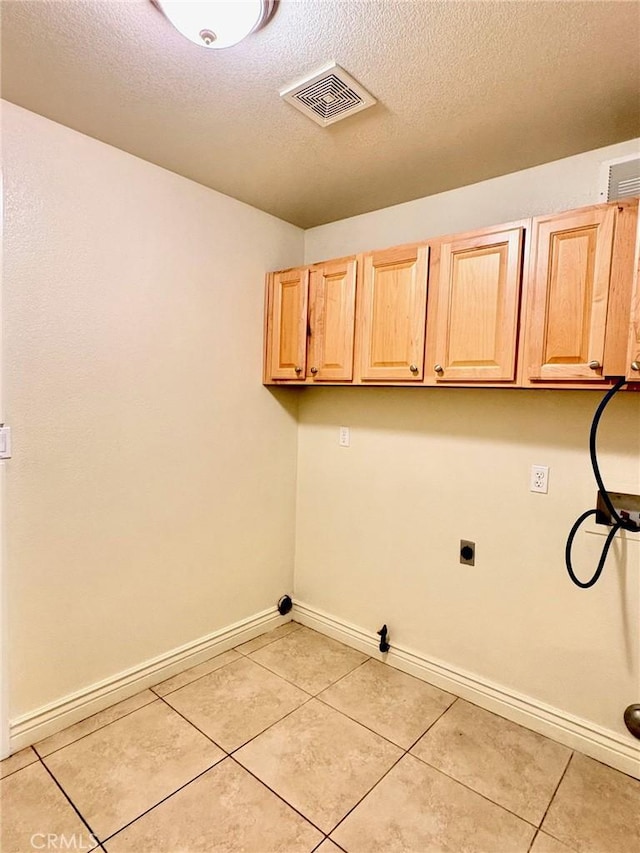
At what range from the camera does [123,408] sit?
7.08 ft

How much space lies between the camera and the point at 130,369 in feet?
7.13

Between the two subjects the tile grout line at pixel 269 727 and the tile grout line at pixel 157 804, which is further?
the tile grout line at pixel 269 727

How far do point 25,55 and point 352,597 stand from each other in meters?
2.85

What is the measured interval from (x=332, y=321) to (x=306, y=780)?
205 centimetres

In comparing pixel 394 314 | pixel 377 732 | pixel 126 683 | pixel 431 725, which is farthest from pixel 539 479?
pixel 126 683

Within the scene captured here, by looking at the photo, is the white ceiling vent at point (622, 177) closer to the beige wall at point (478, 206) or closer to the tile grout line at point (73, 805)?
the beige wall at point (478, 206)

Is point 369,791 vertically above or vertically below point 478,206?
below

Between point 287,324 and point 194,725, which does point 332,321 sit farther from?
point 194,725

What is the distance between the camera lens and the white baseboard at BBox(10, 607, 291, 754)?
191 centimetres

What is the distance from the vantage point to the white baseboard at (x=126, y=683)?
6.26 ft

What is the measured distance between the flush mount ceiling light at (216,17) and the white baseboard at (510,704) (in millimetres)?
2761

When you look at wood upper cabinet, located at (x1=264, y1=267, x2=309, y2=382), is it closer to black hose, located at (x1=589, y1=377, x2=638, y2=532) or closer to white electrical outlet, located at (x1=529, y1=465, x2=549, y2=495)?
white electrical outlet, located at (x1=529, y1=465, x2=549, y2=495)

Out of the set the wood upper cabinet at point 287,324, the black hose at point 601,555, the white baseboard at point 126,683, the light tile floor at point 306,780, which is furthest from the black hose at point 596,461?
the white baseboard at point 126,683

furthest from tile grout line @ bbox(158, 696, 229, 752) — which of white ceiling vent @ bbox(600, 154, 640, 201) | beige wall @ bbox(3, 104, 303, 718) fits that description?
white ceiling vent @ bbox(600, 154, 640, 201)
